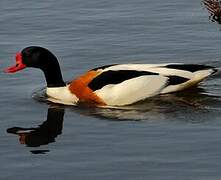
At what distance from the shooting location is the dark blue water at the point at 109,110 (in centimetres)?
1090

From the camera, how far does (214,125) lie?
1212 cm

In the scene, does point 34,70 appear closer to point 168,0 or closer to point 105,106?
point 105,106

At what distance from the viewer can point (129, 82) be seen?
1357cm

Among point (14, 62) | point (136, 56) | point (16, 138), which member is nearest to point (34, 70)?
point (14, 62)

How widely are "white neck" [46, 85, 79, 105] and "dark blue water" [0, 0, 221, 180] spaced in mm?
223

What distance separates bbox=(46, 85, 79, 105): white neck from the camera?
549 inches

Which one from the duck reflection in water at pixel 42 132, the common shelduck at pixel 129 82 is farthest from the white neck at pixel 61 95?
the duck reflection in water at pixel 42 132

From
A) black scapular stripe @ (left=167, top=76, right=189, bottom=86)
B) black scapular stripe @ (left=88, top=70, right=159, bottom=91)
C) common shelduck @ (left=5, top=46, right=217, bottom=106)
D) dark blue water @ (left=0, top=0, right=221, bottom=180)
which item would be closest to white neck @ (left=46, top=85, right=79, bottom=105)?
common shelduck @ (left=5, top=46, right=217, bottom=106)

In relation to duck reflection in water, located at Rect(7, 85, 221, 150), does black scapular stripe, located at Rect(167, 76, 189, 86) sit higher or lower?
higher

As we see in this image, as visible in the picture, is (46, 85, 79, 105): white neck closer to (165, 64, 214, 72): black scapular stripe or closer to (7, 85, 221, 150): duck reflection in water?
(7, 85, 221, 150): duck reflection in water

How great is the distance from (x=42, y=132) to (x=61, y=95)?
1623 mm

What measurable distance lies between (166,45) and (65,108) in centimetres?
330

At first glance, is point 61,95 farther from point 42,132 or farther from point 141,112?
point 42,132

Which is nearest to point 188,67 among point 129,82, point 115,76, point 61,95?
point 129,82
